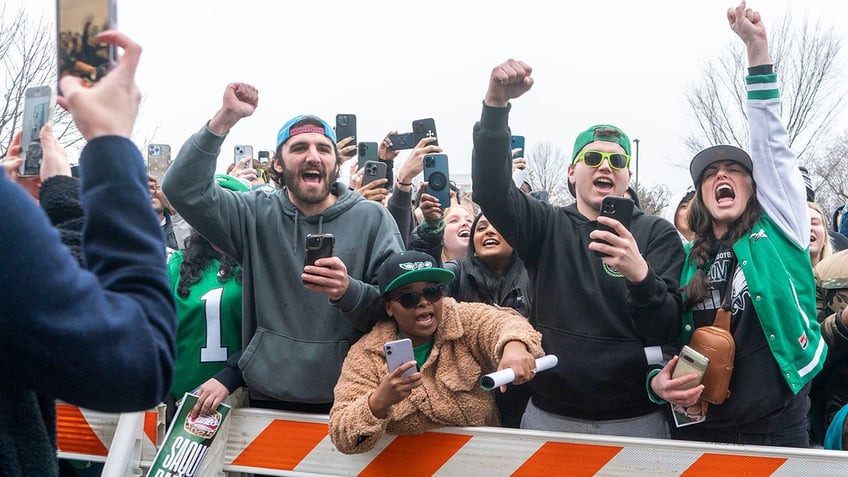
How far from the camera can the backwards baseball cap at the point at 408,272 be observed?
340 cm

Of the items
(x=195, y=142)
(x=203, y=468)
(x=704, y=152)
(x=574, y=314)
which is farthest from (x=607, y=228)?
(x=203, y=468)

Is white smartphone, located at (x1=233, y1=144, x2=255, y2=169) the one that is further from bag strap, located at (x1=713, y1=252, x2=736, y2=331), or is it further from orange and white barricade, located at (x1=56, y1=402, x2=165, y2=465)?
bag strap, located at (x1=713, y1=252, x2=736, y2=331)

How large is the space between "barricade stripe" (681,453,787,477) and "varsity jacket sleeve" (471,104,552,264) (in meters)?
1.16

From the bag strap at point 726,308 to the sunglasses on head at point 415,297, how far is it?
47.2 inches

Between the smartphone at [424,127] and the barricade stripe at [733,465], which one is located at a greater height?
the smartphone at [424,127]

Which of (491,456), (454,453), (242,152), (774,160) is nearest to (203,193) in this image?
(454,453)

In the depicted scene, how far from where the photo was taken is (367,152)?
594 centimetres

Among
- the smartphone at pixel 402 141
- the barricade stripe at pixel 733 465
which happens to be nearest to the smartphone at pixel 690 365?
the barricade stripe at pixel 733 465

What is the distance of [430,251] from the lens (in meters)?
4.51

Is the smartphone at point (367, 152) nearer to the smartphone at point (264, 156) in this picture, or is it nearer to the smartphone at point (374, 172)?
the smartphone at point (374, 172)

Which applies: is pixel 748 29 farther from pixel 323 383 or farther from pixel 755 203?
pixel 323 383

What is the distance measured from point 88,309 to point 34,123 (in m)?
0.98

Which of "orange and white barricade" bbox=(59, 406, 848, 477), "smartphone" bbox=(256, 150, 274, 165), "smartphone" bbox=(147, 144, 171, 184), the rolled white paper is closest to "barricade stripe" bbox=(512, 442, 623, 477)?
"orange and white barricade" bbox=(59, 406, 848, 477)

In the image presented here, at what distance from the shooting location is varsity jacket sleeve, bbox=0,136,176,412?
1235 millimetres
